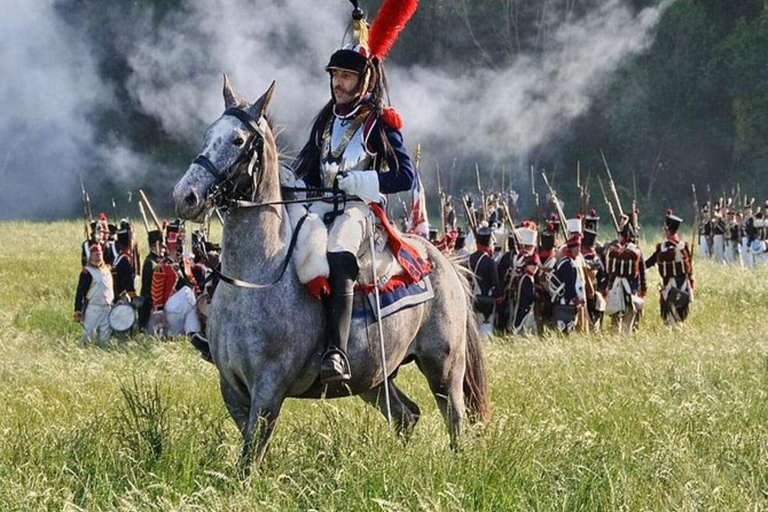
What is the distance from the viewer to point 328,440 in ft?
18.6

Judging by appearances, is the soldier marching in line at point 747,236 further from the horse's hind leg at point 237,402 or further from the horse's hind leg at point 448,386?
the horse's hind leg at point 237,402

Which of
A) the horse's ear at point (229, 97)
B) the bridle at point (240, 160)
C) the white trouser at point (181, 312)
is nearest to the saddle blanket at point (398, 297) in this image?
the bridle at point (240, 160)

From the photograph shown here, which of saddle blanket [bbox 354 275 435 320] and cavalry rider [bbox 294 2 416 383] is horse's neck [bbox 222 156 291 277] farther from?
saddle blanket [bbox 354 275 435 320]

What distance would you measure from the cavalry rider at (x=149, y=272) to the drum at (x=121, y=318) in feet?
1.50

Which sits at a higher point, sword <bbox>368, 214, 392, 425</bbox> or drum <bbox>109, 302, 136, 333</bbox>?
sword <bbox>368, 214, 392, 425</bbox>

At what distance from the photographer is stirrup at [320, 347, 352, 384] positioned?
5812mm

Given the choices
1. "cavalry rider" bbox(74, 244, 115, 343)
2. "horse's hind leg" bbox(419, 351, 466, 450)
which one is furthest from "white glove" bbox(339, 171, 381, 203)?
"cavalry rider" bbox(74, 244, 115, 343)

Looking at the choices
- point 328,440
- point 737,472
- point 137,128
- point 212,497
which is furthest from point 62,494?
point 137,128

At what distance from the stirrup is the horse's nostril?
0.99 meters

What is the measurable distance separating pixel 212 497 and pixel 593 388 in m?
3.75

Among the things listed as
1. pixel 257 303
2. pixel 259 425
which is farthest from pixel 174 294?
pixel 259 425

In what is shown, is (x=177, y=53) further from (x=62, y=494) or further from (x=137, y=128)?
(x=62, y=494)

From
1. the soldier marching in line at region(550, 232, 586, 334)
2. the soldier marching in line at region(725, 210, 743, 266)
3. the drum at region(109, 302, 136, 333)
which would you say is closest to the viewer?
the soldier marching in line at region(550, 232, 586, 334)

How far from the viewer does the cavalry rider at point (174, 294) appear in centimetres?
1361
